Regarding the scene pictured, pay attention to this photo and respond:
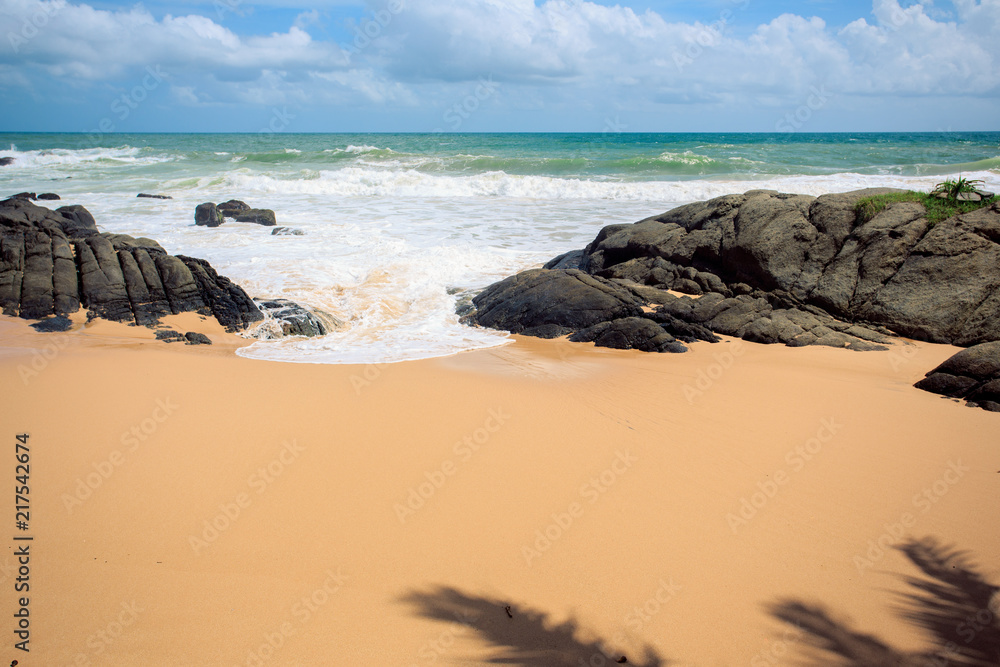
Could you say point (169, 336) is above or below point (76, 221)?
below

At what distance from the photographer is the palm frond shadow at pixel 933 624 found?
2812 millimetres

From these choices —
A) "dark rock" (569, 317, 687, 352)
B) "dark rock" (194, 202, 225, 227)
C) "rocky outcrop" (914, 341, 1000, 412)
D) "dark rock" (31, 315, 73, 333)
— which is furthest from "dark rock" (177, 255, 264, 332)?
"rocky outcrop" (914, 341, 1000, 412)

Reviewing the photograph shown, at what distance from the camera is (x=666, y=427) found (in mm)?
5000

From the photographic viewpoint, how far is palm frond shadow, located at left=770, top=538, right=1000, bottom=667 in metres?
2.81

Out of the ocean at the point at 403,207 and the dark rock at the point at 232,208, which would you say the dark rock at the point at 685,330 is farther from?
the dark rock at the point at 232,208

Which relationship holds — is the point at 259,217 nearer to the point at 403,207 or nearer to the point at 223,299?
the point at 403,207

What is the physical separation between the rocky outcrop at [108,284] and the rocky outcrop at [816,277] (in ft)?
12.2

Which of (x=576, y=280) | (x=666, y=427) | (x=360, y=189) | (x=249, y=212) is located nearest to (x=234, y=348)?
(x=576, y=280)

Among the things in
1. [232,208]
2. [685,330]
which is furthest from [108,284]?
[232,208]

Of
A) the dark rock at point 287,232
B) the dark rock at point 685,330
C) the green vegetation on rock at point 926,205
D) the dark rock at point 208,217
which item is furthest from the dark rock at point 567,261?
the dark rock at point 208,217

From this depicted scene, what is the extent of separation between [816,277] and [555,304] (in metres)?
3.70

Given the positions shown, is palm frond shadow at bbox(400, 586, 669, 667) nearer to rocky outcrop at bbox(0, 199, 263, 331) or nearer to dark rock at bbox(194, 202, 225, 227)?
rocky outcrop at bbox(0, 199, 263, 331)

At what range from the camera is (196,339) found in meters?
7.30

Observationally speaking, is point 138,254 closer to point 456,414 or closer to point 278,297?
point 278,297
